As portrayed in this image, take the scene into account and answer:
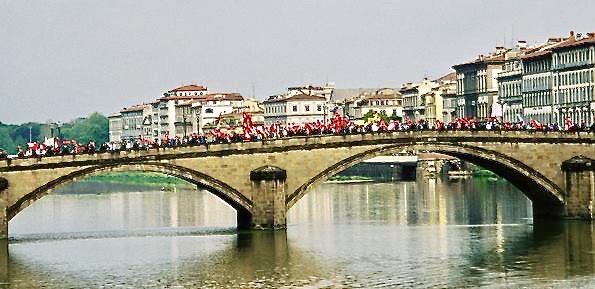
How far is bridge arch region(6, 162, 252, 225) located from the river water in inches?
61.9

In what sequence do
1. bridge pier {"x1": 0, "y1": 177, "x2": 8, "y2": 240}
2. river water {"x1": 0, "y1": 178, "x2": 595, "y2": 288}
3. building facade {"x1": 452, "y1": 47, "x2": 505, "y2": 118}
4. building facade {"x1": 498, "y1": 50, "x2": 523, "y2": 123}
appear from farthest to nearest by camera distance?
building facade {"x1": 452, "y1": 47, "x2": 505, "y2": 118} < building facade {"x1": 498, "y1": 50, "x2": 523, "y2": 123} < bridge pier {"x1": 0, "y1": 177, "x2": 8, "y2": 240} < river water {"x1": 0, "y1": 178, "x2": 595, "y2": 288}

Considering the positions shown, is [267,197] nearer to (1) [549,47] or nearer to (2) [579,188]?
(2) [579,188]

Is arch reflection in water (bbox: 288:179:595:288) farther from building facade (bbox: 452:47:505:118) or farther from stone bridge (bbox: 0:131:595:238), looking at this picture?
building facade (bbox: 452:47:505:118)

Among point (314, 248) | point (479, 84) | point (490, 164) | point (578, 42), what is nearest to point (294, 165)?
point (314, 248)

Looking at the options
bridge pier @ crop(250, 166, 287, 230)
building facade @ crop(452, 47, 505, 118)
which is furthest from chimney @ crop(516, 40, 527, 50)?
bridge pier @ crop(250, 166, 287, 230)

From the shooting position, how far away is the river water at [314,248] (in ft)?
214

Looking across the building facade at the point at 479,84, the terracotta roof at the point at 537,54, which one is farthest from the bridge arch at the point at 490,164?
the building facade at the point at 479,84

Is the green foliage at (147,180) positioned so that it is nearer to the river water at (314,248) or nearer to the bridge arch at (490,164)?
the river water at (314,248)

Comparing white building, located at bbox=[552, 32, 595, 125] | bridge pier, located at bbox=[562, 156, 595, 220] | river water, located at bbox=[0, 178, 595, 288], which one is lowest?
river water, located at bbox=[0, 178, 595, 288]

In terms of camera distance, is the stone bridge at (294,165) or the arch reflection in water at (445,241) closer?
the arch reflection in water at (445,241)

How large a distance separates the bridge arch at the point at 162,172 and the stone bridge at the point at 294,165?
4 centimetres

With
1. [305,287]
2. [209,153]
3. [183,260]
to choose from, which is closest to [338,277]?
[305,287]

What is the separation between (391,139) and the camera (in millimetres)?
84812

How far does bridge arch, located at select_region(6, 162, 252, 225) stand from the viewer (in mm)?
78562
